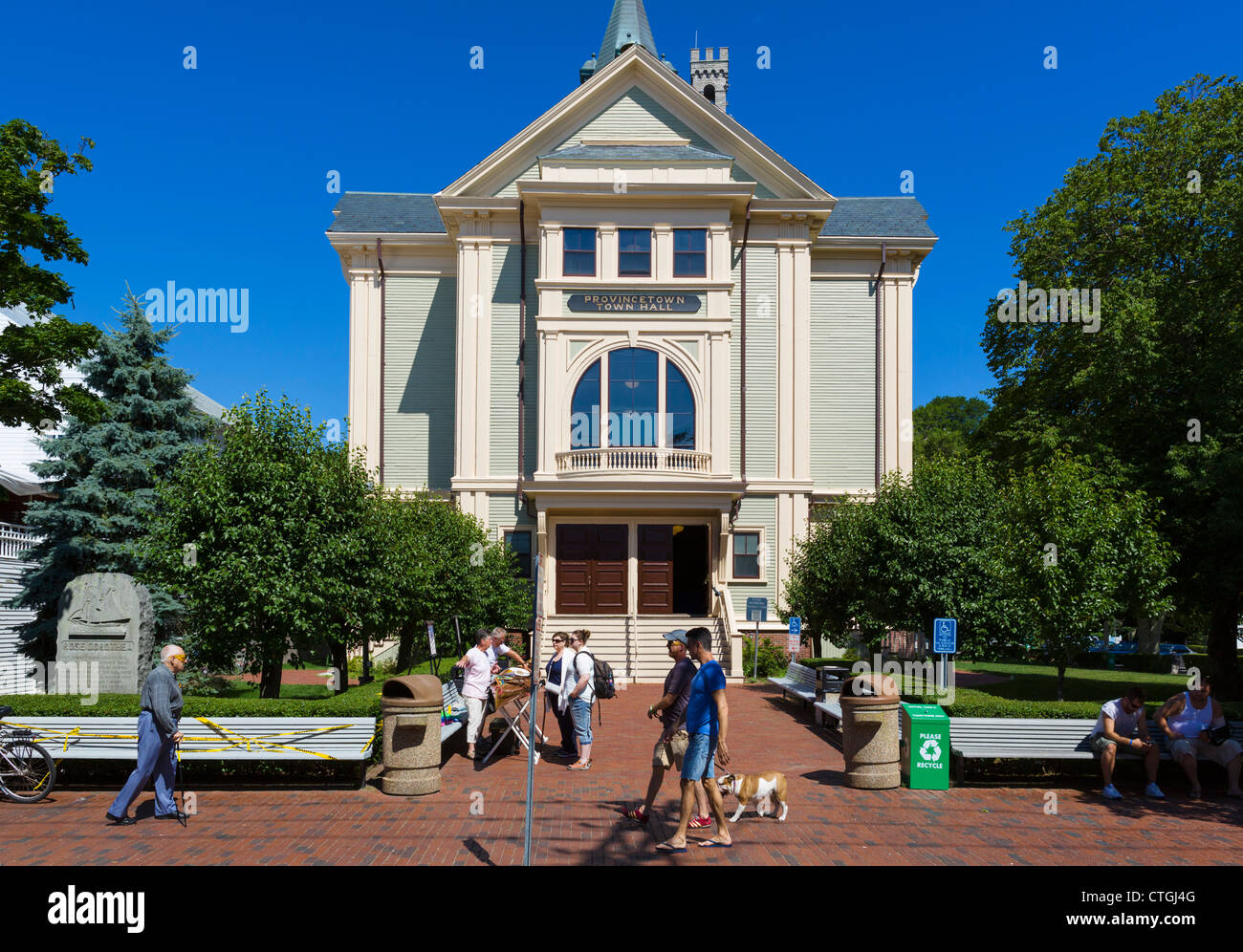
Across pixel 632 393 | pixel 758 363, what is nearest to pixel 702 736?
pixel 632 393

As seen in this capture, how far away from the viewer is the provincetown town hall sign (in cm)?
2919

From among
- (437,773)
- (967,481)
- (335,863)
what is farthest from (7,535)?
(967,481)

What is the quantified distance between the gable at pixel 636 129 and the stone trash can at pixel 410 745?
24114 millimetres

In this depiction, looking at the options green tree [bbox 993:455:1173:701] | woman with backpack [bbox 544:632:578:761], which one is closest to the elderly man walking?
woman with backpack [bbox 544:632:578:761]

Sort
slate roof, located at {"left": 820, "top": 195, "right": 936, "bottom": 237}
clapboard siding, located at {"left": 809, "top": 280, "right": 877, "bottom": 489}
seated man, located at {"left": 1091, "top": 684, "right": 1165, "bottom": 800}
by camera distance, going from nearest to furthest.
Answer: seated man, located at {"left": 1091, "top": 684, "right": 1165, "bottom": 800} < clapboard siding, located at {"left": 809, "top": 280, "right": 877, "bottom": 489} < slate roof, located at {"left": 820, "top": 195, "right": 936, "bottom": 237}

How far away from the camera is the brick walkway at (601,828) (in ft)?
27.3

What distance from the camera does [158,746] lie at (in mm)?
9438

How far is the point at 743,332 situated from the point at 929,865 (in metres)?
24.3

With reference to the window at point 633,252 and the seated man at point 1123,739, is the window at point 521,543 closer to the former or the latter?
the window at point 633,252

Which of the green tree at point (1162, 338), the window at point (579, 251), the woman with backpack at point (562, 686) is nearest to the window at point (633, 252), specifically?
the window at point (579, 251)

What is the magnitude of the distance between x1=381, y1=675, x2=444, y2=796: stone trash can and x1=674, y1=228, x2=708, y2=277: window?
21.4 metres

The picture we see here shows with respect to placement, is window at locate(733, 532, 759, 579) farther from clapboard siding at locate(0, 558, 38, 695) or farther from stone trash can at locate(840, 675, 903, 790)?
clapboard siding at locate(0, 558, 38, 695)

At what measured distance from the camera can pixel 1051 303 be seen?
27531 millimetres

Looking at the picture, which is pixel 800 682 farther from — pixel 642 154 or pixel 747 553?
pixel 642 154
